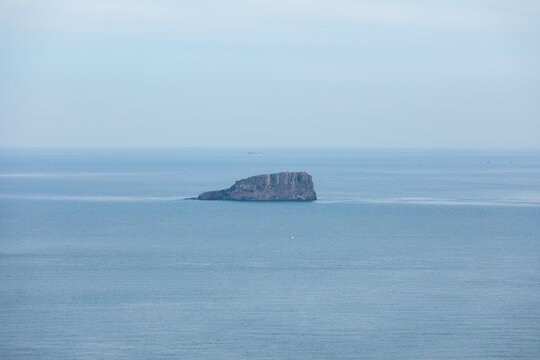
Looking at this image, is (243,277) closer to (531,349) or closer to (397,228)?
(531,349)

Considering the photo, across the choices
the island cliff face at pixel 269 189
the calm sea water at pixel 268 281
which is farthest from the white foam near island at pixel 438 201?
the calm sea water at pixel 268 281

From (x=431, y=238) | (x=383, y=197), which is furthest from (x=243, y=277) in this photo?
(x=383, y=197)

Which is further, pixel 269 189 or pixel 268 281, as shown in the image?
pixel 269 189

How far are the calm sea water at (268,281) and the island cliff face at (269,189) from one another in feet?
10.1

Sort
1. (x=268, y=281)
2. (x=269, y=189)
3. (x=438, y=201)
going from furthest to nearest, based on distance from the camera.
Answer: (x=438, y=201) < (x=269, y=189) < (x=268, y=281)

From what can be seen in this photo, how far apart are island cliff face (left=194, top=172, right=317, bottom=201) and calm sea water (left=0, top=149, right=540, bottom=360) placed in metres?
3.09

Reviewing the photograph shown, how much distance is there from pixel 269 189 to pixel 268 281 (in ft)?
167

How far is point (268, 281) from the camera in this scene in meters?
56.8

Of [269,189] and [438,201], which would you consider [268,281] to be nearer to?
[269,189]

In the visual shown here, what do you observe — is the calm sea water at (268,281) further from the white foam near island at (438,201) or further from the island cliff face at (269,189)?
the white foam near island at (438,201)

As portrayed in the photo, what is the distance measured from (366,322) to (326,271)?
14126 millimetres

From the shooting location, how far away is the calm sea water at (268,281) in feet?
141

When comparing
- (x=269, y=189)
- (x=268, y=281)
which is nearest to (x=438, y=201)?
(x=269, y=189)

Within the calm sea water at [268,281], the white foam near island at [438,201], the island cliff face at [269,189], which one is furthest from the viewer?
the white foam near island at [438,201]
